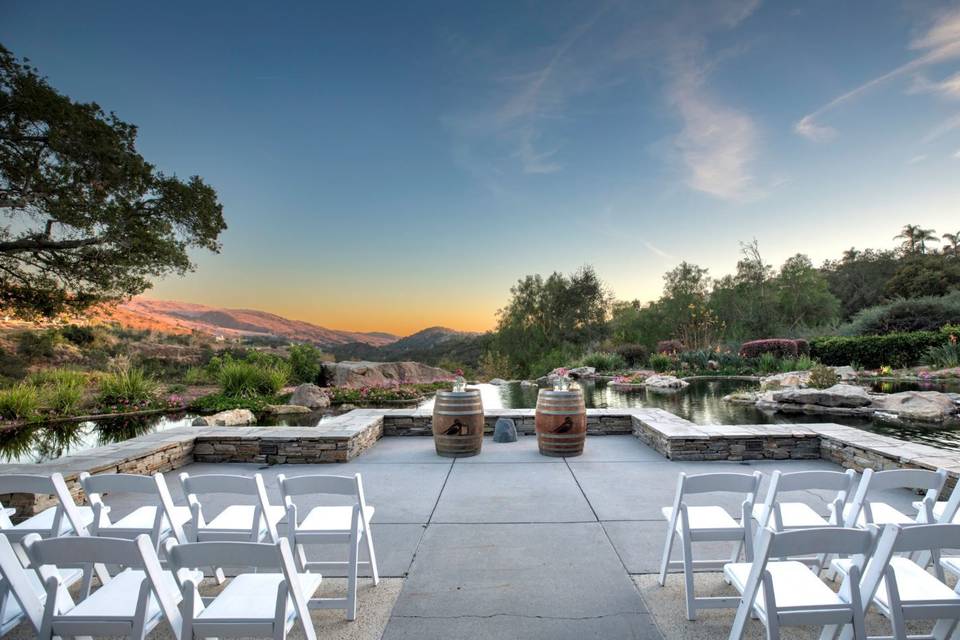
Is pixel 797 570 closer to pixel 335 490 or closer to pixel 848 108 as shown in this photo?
pixel 335 490

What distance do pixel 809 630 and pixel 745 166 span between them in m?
15.2

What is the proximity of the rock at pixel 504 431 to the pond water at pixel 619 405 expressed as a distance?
136 inches

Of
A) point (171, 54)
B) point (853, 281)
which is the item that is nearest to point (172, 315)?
point (171, 54)

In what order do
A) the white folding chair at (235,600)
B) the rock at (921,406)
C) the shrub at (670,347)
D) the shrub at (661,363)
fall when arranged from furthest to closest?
the shrub at (670,347)
the shrub at (661,363)
the rock at (921,406)
the white folding chair at (235,600)

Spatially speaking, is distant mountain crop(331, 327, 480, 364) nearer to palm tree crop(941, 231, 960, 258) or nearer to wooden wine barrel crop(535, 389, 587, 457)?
wooden wine barrel crop(535, 389, 587, 457)

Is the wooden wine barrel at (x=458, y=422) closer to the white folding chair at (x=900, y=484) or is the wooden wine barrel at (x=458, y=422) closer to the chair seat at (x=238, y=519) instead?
the chair seat at (x=238, y=519)

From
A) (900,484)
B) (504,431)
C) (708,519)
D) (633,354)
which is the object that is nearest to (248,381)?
(504,431)

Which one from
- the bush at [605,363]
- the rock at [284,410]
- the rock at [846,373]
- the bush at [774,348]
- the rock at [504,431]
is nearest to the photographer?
the rock at [504,431]

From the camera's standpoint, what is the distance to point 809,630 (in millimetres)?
2318

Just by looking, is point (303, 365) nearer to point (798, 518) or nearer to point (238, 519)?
point (238, 519)

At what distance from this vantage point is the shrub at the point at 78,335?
62.6 ft

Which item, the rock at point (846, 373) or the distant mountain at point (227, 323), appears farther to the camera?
the distant mountain at point (227, 323)

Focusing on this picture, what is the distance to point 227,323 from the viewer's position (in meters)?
29.4

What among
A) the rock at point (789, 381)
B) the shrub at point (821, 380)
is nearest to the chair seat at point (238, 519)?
the shrub at point (821, 380)
